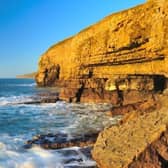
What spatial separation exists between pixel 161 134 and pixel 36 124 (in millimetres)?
14661

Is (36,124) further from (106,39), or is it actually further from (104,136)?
(106,39)

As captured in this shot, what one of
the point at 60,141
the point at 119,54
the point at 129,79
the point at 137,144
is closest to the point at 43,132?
the point at 60,141

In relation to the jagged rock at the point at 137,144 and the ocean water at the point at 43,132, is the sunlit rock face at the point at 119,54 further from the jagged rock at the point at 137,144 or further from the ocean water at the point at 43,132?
the jagged rock at the point at 137,144

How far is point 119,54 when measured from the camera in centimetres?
3206

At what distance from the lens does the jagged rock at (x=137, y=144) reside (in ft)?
28.6

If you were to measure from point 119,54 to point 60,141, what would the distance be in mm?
17837

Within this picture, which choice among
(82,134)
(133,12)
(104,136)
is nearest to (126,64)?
(133,12)

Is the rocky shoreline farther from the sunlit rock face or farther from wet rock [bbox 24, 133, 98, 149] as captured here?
wet rock [bbox 24, 133, 98, 149]

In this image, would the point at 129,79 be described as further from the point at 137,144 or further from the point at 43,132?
the point at 137,144

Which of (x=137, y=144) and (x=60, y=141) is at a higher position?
(x=137, y=144)

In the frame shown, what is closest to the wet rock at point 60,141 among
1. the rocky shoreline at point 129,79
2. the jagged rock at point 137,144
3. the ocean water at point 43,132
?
the ocean water at point 43,132

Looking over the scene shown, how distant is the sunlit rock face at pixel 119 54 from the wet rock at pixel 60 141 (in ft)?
42.6

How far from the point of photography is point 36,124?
2255cm

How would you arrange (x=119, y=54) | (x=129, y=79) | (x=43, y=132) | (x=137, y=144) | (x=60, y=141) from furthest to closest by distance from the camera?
(x=119, y=54) < (x=129, y=79) < (x=43, y=132) < (x=60, y=141) < (x=137, y=144)
